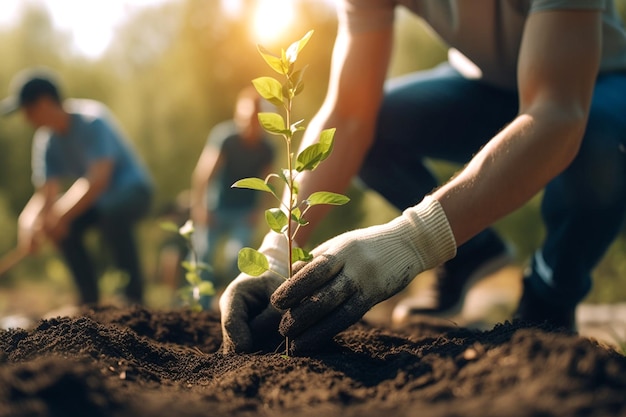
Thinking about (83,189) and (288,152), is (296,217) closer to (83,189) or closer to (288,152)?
(288,152)

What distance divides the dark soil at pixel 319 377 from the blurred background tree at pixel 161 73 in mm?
9319

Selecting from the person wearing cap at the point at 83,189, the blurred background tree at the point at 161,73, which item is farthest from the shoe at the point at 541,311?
the blurred background tree at the point at 161,73

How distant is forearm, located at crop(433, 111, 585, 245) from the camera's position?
5.39ft

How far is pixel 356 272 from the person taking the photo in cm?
153

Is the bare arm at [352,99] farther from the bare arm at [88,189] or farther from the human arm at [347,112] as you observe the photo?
the bare arm at [88,189]

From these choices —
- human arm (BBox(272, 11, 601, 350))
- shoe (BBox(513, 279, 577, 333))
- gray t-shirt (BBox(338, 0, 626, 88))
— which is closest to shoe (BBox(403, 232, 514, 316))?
shoe (BBox(513, 279, 577, 333))

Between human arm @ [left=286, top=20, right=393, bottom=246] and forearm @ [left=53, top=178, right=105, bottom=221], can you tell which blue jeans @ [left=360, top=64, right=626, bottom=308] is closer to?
human arm @ [left=286, top=20, right=393, bottom=246]

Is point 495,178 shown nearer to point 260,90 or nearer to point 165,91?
point 260,90

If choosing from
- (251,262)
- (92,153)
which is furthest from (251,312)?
(92,153)

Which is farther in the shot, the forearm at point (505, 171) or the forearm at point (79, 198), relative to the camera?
the forearm at point (79, 198)

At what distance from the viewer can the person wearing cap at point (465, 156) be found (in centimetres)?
159

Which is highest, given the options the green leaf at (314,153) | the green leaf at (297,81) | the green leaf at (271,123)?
the green leaf at (297,81)

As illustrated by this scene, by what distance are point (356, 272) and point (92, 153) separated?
4.89 metres

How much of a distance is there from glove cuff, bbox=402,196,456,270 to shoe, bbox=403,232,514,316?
4.19ft
